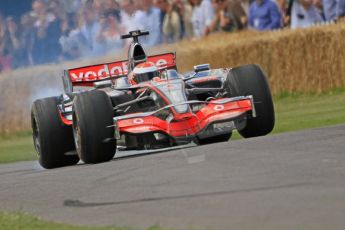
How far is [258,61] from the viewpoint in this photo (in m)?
31.8

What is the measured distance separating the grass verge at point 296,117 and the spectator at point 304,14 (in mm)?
1908

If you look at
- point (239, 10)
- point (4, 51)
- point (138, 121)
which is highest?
point (138, 121)

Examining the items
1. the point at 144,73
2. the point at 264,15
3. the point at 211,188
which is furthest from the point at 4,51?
the point at 211,188

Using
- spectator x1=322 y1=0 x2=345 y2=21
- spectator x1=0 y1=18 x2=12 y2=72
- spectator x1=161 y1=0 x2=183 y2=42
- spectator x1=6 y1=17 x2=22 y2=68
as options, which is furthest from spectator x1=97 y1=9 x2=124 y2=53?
spectator x1=322 y1=0 x2=345 y2=21

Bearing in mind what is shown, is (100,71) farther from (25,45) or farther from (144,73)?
(25,45)

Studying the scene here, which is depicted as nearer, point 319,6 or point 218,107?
point 218,107

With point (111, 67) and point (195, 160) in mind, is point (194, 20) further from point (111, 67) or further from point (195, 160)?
point (195, 160)

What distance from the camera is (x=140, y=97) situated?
16188 mm

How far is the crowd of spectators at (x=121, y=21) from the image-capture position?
2644 cm

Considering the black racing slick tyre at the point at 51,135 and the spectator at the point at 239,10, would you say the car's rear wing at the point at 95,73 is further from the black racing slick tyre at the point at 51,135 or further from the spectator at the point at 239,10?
the spectator at the point at 239,10

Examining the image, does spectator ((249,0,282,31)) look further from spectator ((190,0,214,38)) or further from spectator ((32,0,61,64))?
spectator ((32,0,61,64))

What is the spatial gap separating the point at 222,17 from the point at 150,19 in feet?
6.12

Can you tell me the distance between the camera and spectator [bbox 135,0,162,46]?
28.2 meters

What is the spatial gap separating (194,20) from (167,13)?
0.75 meters
